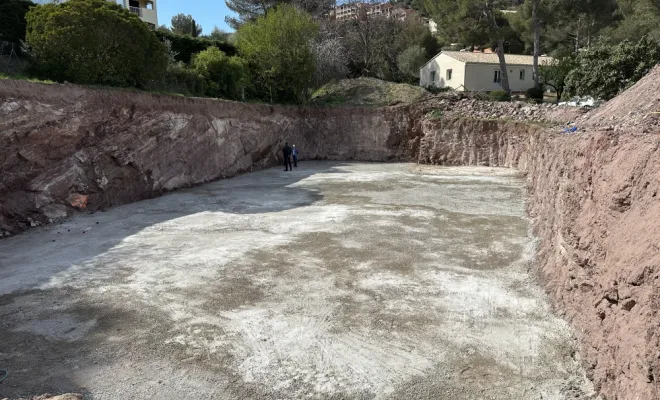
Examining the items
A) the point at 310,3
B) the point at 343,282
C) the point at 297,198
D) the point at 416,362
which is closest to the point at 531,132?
the point at 297,198

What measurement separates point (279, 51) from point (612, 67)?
16600mm

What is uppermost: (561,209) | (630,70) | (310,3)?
(310,3)

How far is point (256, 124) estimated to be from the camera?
23.1 meters

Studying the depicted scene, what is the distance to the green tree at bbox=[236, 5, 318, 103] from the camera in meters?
26.5

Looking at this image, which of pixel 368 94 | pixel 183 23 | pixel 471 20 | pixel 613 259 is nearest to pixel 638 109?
pixel 613 259

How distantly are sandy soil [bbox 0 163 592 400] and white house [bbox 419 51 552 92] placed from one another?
89.9 feet

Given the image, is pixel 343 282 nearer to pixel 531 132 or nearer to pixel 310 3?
pixel 531 132

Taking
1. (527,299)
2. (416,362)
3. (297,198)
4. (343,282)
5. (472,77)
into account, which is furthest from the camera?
(472,77)

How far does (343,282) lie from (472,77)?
33.5 meters

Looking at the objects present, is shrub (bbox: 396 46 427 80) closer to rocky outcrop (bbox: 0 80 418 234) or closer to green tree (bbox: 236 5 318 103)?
green tree (bbox: 236 5 318 103)

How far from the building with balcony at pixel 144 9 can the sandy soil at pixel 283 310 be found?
1144 inches

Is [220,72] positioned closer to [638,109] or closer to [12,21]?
[12,21]

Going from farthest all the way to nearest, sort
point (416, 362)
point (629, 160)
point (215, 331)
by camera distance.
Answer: point (215, 331), point (416, 362), point (629, 160)

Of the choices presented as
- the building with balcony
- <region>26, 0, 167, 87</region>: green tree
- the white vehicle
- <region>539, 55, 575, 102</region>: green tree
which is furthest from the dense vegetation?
the building with balcony
